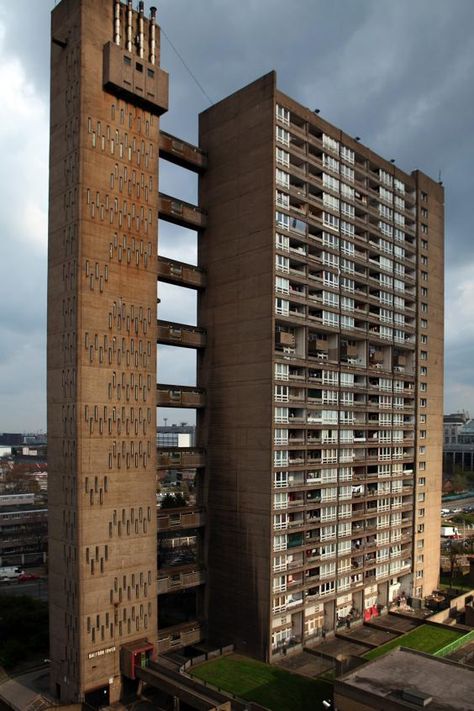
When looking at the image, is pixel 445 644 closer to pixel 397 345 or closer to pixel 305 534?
pixel 305 534

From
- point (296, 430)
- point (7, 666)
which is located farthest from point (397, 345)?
point (7, 666)

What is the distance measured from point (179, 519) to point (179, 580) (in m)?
5.73

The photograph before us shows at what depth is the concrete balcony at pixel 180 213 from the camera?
187ft

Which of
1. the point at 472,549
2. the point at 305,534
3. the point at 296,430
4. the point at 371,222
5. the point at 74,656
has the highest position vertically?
the point at 371,222

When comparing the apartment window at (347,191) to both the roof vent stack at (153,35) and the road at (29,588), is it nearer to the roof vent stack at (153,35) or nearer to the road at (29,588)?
the roof vent stack at (153,35)

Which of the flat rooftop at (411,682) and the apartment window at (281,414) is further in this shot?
the apartment window at (281,414)

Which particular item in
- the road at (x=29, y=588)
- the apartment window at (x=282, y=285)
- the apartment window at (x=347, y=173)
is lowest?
the road at (x=29, y=588)

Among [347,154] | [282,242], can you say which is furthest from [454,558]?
[347,154]

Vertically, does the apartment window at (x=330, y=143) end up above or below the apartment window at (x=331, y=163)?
above

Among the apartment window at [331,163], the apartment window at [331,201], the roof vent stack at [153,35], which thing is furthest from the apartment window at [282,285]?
the roof vent stack at [153,35]

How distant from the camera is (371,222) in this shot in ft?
234

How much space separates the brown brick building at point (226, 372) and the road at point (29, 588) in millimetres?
24251

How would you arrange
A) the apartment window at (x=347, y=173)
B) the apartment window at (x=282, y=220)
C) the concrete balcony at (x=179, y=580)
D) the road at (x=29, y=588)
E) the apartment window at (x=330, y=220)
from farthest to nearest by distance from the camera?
the road at (x=29, y=588)
the apartment window at (x=347, y=173)
the apartment window at (x=330, y=220)
the apartment window at (x=282, y=220)
the concrete balcony at (x=179, y=580)

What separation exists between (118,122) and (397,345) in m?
42.9
